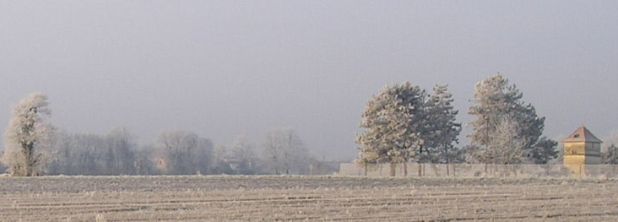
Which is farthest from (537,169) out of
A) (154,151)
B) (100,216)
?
(154,151)

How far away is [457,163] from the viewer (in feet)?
286

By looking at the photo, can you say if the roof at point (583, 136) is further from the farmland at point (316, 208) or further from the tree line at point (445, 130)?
the farmland at point (316, 208)

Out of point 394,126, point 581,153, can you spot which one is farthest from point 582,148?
point 394,126

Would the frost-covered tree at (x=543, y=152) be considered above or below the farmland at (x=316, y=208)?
above

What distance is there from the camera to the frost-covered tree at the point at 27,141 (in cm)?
8631

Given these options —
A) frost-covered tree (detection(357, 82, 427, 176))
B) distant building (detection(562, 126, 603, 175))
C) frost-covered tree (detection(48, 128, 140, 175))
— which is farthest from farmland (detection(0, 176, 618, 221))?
frost-covered tree (detection(48, 128, 140, 175))

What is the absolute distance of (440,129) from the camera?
86.4 meters

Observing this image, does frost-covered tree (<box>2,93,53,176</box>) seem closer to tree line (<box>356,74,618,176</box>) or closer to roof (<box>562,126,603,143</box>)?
tree line (<box>356,74,618,176</box>)

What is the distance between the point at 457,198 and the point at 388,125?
51593mm

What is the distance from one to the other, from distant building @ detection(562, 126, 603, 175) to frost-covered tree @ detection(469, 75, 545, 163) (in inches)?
229

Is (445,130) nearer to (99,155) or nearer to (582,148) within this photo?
(582,148)

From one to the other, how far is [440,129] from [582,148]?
14.4 m

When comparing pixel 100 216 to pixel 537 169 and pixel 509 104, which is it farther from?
pixel 509 104

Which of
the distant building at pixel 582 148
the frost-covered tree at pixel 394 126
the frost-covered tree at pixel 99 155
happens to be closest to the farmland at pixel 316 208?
the frost-covered tree at pixel 394 126
